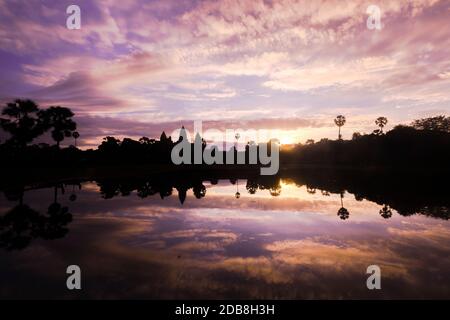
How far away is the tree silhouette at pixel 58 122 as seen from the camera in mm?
63906

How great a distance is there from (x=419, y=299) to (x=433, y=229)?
895 centimetres

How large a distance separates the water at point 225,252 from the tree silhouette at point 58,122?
1997 inches

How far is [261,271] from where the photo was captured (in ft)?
30.7

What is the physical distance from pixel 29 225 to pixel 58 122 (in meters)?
60.5

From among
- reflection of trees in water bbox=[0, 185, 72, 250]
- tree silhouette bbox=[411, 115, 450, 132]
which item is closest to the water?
reflection of trees in water bbox=[0, 185, 72, 250]

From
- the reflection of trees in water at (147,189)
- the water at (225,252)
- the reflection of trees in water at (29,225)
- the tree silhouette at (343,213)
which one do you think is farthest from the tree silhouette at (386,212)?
the reflection of trees in water at (29,225)

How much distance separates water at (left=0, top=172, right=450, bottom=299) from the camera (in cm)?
810

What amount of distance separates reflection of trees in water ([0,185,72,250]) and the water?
0.17 feet

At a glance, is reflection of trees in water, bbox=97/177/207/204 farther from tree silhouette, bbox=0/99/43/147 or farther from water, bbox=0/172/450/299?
tree silhouette, bbox=0/99/43/147

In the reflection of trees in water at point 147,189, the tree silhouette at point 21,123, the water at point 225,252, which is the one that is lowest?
the water at point 225,252

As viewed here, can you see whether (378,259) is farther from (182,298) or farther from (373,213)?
(373,213)

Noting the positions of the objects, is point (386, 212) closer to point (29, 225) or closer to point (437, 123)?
point (29, 225)

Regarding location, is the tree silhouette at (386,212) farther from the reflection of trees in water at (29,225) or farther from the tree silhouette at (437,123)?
the tree silhouette at (437,123)
